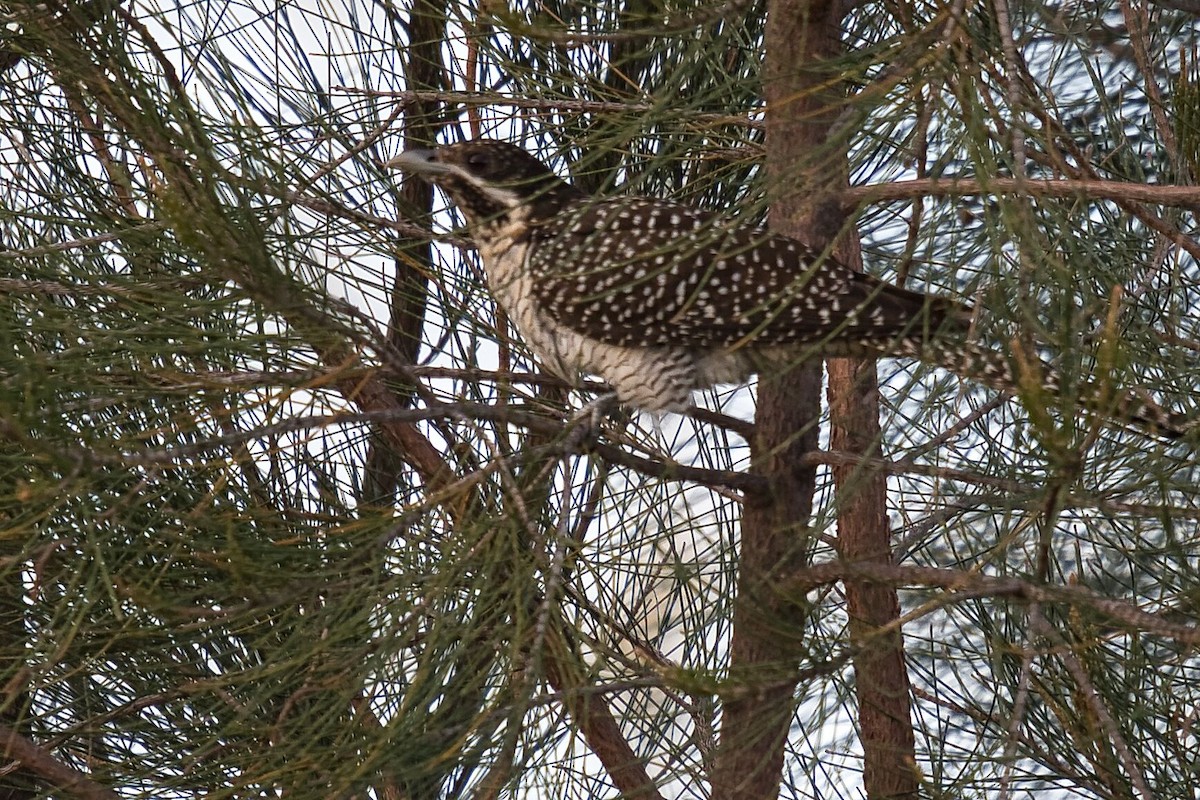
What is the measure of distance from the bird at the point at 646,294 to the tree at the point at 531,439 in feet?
0.33

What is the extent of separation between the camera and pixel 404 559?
1660 mm

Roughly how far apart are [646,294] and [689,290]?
0.25ft

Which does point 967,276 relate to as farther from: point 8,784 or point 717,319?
point 8,784

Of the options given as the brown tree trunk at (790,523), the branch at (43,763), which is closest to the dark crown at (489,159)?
the brown tree trunk at (790,523)

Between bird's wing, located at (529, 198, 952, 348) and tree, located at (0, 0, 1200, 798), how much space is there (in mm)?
102

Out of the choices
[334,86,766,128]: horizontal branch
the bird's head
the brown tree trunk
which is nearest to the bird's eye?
the bird's head

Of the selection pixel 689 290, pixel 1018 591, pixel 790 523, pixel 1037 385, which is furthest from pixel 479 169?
pixel 1037 385

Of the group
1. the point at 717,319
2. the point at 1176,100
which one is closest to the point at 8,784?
the point at 717,319

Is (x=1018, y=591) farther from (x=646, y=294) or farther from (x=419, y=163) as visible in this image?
(x=419, y=163)

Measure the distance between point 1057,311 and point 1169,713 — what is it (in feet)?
2.53

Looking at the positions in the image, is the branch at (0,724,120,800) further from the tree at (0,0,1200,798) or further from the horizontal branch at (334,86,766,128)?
the horizontal branch at (334,86,766,128)

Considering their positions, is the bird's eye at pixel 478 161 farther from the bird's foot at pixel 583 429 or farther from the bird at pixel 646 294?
the bird's foot at pixel 583 429

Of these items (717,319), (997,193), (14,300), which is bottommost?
(997,193)

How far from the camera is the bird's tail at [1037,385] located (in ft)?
3.68
